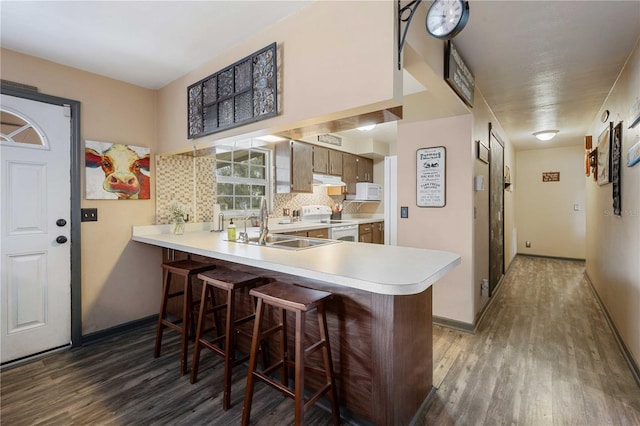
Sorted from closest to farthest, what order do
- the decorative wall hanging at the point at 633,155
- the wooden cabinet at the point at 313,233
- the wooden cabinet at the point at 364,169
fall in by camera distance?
1. the decorative wall hanging at the point at 633,155
2. the wooden cabinet at the point at 313,233
3. the wooden cabinet at the point at 364,169

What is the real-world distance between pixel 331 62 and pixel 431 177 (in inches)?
68.6

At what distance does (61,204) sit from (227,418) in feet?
7.32

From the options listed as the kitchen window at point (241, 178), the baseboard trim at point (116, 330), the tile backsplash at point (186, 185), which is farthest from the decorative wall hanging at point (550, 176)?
the baseboard trim at point (116, 330)

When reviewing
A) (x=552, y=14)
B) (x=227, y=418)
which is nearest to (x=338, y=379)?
(x=227, y=418)

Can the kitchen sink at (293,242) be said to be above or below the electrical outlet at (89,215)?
below

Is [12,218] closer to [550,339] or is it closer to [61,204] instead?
[61,204]

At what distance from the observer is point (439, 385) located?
2.04 m

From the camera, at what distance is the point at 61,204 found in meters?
2.57

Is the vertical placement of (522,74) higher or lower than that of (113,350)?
higher

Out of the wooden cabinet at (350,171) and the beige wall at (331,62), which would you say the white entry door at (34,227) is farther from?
the wooden cabinet at (350,171)

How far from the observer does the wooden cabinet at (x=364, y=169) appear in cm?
596

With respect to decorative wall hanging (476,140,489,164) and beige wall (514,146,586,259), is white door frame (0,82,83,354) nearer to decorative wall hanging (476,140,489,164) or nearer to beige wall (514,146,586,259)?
decorative wall hanging (476,140,489,164)

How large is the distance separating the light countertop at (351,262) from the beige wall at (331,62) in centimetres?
85

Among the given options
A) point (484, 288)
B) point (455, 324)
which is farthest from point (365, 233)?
point (455, 324)
